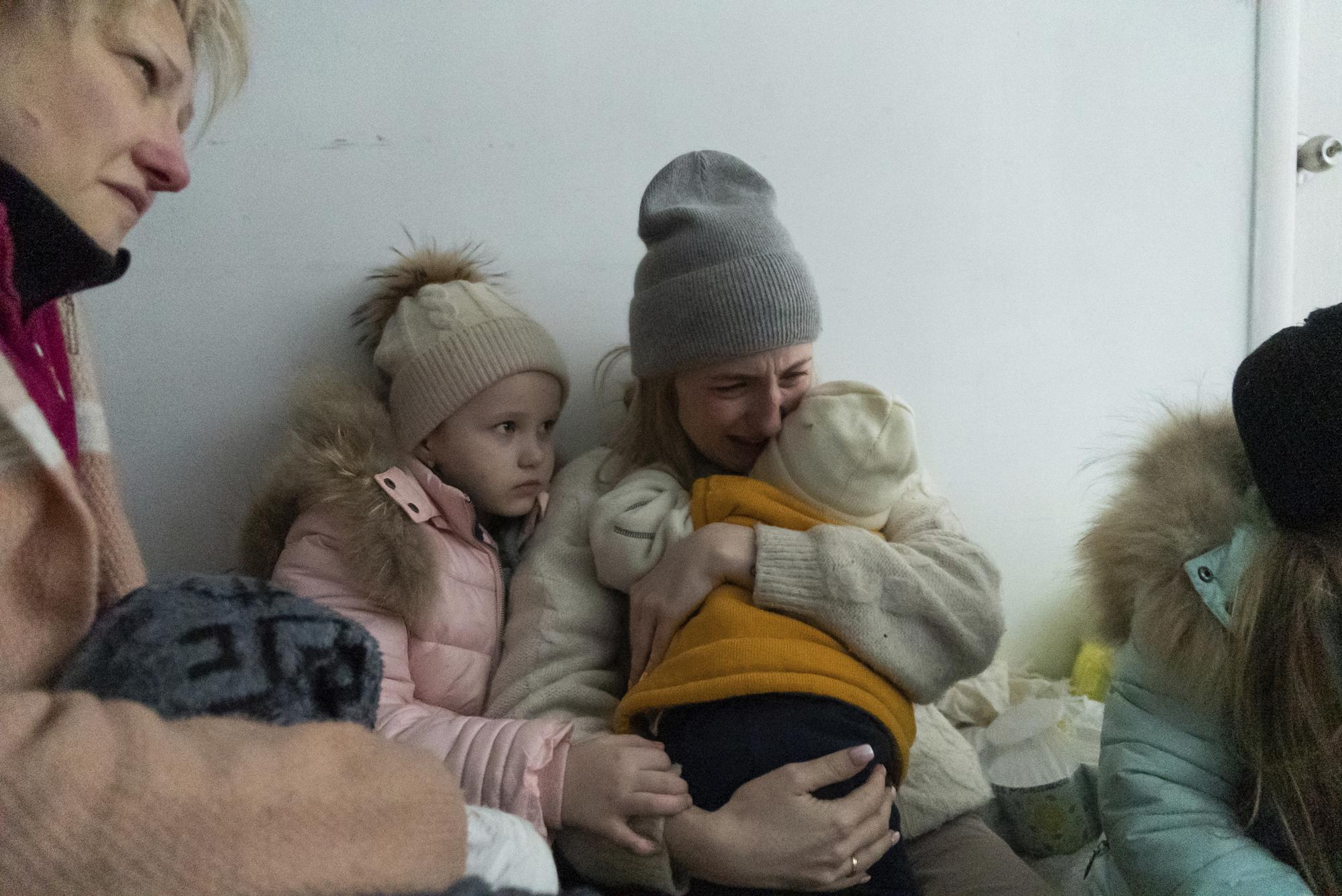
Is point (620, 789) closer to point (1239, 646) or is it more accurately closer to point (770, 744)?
point (770, 744)

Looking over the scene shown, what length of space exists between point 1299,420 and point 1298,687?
0.79 ft

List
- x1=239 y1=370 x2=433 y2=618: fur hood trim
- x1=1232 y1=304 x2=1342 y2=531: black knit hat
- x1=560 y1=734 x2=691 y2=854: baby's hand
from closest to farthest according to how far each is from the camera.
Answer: x1=1232 y1=304 x2=1342 y2=531: black knit hat → x1=560 y1=734 x2=691 y2=854: baby's hand → x1=239 y1=370 x2=433 y2=618: fur hood trim

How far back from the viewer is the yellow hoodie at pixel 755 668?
838mm

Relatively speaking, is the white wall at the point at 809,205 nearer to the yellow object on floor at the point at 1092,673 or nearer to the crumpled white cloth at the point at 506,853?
the yellow object on floor at the point at 1092,673

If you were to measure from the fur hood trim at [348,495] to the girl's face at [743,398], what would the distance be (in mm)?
371

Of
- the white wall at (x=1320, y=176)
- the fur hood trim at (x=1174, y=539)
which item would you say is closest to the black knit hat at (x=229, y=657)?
the fur hood trim at (x=1174, y=539)

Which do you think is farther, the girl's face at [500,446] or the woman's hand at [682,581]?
the girl's face at [500,446]

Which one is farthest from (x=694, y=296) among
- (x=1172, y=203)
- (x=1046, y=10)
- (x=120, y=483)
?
(x=1172, y=203)

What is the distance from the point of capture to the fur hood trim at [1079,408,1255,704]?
0.81 meters

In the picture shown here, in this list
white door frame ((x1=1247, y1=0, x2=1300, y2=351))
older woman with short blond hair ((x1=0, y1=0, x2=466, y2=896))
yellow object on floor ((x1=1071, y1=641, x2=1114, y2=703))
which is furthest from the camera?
white door frame ((x1=1247, y1=0, x2=1300, y2=351))

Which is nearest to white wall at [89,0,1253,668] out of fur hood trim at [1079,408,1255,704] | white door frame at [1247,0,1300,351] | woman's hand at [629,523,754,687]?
white door frame at [1247,0,1300,351]

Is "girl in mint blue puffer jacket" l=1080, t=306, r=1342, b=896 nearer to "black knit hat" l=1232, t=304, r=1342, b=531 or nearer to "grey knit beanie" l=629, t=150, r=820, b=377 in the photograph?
"black knit hat" l=1232, t=304, r=1342, b=531

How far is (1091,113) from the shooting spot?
1.46m

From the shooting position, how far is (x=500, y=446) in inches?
42.8
